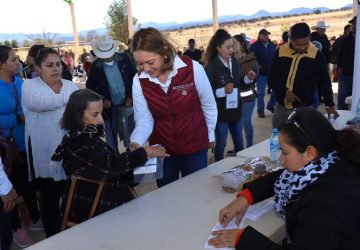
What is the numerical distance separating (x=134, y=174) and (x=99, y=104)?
42 cm

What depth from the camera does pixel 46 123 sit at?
259cm

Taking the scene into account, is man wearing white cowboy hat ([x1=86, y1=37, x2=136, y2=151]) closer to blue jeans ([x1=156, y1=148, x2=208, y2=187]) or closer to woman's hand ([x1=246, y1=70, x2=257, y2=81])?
woman's hand ([x1=246, y1=70, x2=257, y2=81])

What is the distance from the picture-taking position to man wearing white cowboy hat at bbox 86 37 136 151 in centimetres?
366

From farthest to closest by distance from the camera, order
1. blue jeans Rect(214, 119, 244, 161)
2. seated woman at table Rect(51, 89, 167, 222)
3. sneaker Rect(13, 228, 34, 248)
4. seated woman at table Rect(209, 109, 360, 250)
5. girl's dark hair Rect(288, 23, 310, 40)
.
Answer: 1. blue jeans Rect(214, 119, 244, 161)
2. girl's dark hair Rect(288, 23, 310, 40)
3. sneaker Rect(13, 228, 34, 248)
4. seated woman at table Rect(51, 89, 167, 222)
5. seated woman at table Rect(209, 109, 360, 250)

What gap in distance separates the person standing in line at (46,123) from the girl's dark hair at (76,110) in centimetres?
72

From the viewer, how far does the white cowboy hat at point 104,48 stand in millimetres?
3672

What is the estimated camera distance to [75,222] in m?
1.80

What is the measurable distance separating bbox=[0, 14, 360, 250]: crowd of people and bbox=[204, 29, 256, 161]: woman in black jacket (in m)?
0.01

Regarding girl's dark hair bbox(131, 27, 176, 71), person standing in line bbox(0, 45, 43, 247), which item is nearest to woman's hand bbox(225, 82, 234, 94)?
girl's dark hair bbox(131, 27, 176, 71)

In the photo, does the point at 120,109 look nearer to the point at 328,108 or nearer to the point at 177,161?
the point at 177,161

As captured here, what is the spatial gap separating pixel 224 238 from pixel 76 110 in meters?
0.99

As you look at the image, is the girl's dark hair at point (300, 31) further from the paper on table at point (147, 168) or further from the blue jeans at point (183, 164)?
the paper on table at point (147, 168)

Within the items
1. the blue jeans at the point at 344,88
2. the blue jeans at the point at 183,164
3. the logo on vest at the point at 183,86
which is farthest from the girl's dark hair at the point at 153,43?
the blue jeans at the point at 344,88

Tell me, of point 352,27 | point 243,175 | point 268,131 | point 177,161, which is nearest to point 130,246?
point 243,175
